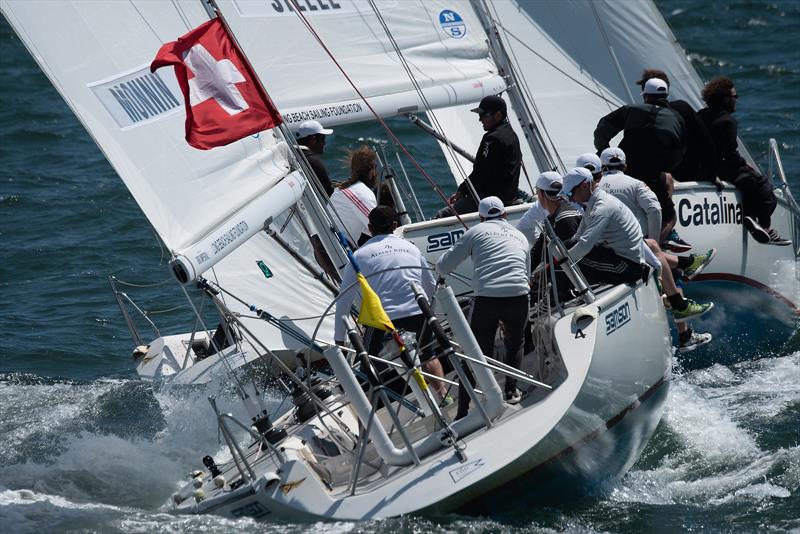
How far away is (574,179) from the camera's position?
26.6 feet

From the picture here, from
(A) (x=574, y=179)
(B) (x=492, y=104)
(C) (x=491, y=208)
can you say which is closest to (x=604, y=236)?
(A) (x=574, y=179)

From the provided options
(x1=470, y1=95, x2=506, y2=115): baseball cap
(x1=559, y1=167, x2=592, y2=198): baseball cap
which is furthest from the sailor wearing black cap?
(x1=559, y1=167, x2=592, y2=198): baseball cap

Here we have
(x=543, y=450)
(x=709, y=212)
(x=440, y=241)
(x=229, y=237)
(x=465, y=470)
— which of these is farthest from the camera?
(x=709, y=212)

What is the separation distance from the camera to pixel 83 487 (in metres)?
8.21

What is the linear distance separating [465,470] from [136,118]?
296cm

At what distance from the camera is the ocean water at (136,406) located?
24.3ft

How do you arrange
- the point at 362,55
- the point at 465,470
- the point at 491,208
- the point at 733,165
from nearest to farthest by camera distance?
1. the point at 465,470
2. the point at 491,208
3. the point at 362,55
4. the point at 733,165

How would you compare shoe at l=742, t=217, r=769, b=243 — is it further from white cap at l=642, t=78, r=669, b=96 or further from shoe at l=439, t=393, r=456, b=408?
shoe at l=439, t=393, r=456, b=408

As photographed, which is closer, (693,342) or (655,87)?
(693,342)

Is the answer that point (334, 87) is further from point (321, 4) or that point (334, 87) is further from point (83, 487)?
point (83, 487)

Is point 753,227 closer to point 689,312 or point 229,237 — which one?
point 689,312

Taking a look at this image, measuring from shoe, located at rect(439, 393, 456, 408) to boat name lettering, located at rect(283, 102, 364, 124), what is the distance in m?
2.79

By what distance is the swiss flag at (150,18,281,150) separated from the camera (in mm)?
7277

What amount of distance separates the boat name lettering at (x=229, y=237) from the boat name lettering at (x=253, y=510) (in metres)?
1.44
